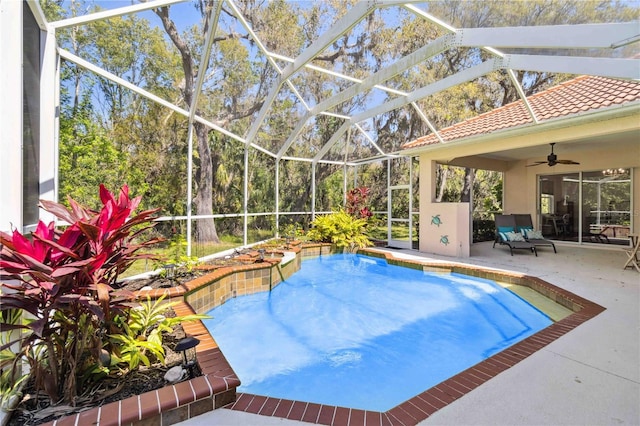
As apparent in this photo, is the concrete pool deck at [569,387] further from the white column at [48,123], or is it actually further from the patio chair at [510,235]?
the patio chair at [510,235]

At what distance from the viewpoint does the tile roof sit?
688cm

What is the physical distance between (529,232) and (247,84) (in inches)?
410

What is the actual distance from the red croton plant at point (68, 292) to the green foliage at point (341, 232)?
883 cm

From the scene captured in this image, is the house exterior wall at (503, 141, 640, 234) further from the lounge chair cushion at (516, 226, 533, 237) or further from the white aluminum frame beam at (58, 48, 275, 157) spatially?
the white aluminum frame beam at (58, 48, 275, 157)

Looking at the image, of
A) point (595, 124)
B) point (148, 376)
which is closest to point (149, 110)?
point (148, 376)

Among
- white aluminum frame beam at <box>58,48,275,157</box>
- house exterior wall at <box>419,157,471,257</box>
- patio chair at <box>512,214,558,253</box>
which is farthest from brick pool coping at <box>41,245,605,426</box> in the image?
patio chair at <box>512,214,558,253</box>

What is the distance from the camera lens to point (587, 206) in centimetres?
1122

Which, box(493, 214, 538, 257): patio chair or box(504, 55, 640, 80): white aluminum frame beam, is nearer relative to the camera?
box(504, 55, 640, 80): white aluminum frame beam

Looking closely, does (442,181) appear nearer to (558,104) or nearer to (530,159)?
(530,159)

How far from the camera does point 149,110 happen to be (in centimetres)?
684

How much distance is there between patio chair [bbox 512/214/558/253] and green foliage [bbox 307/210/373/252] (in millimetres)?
5389

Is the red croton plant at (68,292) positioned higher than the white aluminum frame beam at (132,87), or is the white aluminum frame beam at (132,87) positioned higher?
the white aluminum frame beam at (132,87)

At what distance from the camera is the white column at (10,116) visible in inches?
91.6

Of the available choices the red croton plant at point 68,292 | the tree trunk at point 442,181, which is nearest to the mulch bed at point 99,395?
the red croton plant at point 68,292
